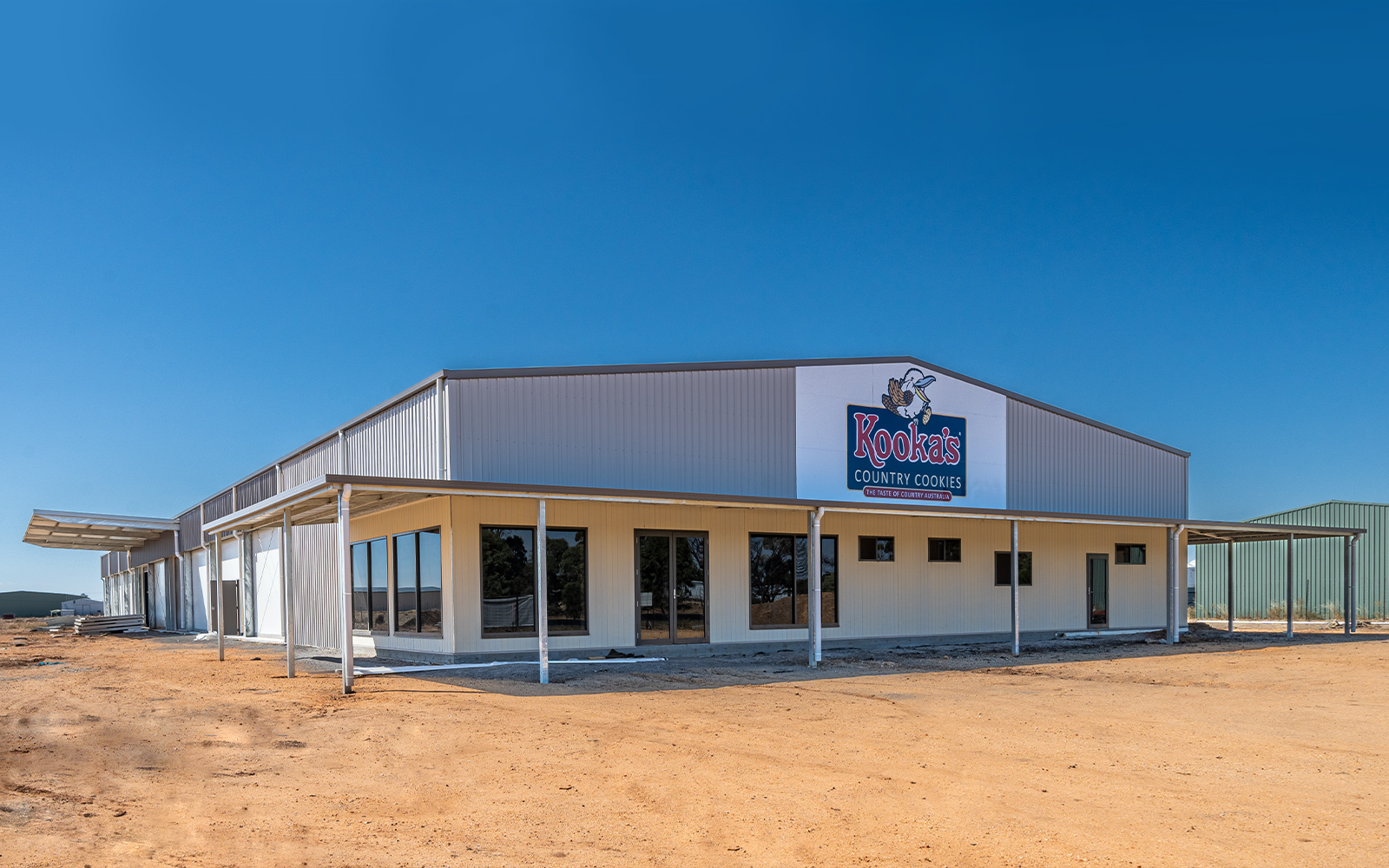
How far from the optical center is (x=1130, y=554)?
25953mm

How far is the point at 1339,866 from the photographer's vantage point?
5562 millimetres

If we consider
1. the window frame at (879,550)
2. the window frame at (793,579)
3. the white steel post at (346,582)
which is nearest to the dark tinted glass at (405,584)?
the white steel post at (346,582)

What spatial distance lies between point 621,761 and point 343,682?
19.6 ft

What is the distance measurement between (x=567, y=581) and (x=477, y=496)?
8.58 ft

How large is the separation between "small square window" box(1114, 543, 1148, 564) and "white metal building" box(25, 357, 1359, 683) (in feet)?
0.30

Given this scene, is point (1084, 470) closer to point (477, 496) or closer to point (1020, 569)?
point (1020, 569)

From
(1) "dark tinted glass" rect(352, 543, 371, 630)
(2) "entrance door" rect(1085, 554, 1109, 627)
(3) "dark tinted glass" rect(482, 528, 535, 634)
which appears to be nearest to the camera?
(3) "dark tinted glass" rect(482, 528, 535, 634)

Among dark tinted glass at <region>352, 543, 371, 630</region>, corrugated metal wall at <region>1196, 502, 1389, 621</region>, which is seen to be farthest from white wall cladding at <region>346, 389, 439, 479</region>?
corrugated metal wall at <region>1196, 502, 1389, 621</region>

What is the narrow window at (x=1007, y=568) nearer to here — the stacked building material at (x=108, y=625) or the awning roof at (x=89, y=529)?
the awning roof at (x=89, y=529)

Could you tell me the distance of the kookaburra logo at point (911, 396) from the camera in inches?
866

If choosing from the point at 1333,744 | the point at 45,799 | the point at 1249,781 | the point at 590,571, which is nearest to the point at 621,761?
the point at 45,799

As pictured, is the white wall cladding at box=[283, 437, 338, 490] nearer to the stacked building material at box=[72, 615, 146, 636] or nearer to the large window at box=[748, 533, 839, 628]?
the large window at box=[748, 533, 839, 628]

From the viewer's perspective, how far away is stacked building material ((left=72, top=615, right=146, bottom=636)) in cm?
3794

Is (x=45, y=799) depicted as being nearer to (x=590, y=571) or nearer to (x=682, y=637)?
(x=590, y=571)
